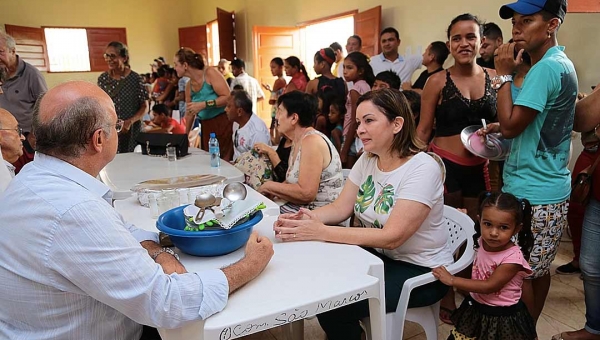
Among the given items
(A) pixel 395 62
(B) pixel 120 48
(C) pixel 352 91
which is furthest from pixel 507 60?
(B) pixel 120 48

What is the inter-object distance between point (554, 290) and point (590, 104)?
127 centimetres

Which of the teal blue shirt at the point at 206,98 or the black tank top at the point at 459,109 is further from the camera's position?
the teal blue shirt at the point at 206,98

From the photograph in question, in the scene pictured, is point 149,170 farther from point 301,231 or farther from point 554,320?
point 554,320

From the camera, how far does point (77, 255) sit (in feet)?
2.77

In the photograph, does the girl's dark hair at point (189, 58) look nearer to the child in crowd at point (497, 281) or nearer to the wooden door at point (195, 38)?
the child in crowd at point (497, 281)

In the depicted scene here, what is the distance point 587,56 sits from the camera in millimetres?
3096

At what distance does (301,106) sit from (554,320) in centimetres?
167

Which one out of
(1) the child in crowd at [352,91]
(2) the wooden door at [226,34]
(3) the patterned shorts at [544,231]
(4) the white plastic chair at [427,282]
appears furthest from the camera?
(2) the wooden door at [226,34]

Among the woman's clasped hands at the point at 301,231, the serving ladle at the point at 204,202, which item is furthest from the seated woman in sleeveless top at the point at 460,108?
the serving ladle at the point at 204,202

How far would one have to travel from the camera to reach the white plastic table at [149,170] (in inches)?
85.8

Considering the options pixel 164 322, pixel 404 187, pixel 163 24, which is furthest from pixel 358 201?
pixel 163 24

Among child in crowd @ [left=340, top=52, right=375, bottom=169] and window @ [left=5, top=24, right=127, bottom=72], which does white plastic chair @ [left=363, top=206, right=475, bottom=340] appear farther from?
window @ [left=5, top=24, right=127, bottom=72]

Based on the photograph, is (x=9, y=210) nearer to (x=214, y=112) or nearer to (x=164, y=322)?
(x=164, y=322)

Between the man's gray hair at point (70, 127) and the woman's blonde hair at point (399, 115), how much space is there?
3.11 ft
